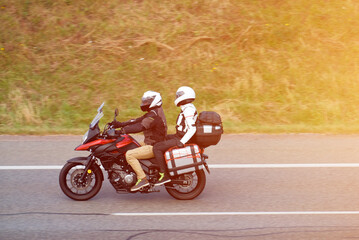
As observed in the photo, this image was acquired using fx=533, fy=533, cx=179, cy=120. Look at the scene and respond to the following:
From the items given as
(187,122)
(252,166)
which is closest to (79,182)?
(187,122)

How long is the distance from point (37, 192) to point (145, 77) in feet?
25.3

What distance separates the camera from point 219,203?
7.77 metres

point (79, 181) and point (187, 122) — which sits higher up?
point (187, 122)

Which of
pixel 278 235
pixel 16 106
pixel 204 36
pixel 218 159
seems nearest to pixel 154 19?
pixel 204 36

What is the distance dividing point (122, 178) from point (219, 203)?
4.79 ft

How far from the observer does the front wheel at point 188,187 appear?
789 cm

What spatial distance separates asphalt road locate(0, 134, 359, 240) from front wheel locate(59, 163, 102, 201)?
131mm

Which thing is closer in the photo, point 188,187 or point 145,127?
point 145,127

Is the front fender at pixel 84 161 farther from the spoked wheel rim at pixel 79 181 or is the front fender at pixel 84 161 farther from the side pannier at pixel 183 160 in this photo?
the side pannier at pixel 183 160

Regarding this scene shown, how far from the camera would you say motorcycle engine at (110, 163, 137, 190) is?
25.4ft

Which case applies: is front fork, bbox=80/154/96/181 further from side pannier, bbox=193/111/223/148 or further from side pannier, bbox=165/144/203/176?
side pannier, bbox=193/111/223/148

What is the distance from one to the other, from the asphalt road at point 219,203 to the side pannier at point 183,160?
533mm

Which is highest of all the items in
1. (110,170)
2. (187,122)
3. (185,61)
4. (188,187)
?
(185,61)

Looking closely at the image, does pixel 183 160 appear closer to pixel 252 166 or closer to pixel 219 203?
pixel 219 203
